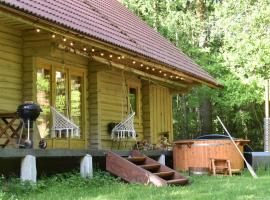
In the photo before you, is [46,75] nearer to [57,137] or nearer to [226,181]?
[57,137]

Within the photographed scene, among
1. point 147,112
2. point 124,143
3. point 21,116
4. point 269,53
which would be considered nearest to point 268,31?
point 269,53

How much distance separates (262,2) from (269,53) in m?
2.65

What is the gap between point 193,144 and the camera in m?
12.9

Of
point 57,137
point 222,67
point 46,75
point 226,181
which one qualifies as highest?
point 222,67

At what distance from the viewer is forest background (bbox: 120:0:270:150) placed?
66.2 feet

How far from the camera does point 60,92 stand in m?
12.5

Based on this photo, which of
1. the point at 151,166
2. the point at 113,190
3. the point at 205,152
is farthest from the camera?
the point at 205,152

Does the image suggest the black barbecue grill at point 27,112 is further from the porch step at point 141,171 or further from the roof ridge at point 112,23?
the roof ridge at point 112,23

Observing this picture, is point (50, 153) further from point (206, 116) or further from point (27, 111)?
point (206, 116)

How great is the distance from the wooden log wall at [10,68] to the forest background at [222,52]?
35.9ft

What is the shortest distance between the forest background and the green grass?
1087cm

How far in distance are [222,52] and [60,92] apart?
1122 centimetres

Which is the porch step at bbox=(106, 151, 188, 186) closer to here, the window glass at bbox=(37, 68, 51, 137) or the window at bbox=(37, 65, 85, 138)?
the window at bbox=(37, 65, 85, 138)

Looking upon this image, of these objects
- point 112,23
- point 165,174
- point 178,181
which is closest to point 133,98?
point 112,23
